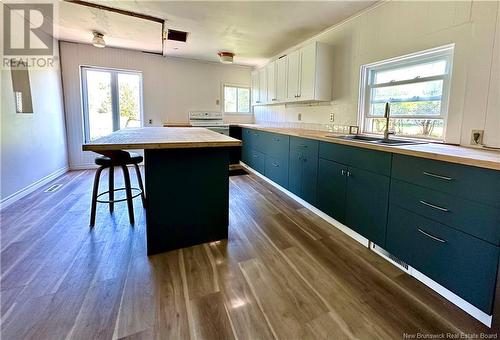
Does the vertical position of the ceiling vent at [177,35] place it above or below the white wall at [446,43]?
above

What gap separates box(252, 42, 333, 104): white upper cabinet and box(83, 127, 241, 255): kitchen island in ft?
6.06

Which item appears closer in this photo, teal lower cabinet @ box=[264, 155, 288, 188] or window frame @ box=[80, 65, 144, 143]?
teal lower cabinet @ box=[264, 155, 288, 188]

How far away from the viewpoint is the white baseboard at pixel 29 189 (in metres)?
2.89

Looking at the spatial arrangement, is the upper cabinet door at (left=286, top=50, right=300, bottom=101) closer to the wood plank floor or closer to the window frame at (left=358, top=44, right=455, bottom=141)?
the window frame at (left=358, top=44, right=455, bottom=141)

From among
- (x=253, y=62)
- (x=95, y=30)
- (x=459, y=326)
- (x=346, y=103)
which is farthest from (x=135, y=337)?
(x=253, y=62)

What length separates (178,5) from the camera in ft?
9.27

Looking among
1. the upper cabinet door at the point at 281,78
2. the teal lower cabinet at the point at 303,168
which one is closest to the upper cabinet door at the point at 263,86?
the upper cabinet door at the point at 281,78

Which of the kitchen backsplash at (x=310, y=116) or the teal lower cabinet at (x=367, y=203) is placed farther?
the kitchen backsplash at (x=310, y=116)

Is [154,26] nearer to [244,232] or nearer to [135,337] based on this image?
[244,232]

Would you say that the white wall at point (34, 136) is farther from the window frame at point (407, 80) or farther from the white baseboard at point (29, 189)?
the window frame at point (407, 80)

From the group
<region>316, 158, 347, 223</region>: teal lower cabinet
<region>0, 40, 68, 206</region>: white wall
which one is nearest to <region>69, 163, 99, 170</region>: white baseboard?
<region>0, 40, 68, 206</region>: white wall

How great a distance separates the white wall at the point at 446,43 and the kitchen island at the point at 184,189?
5.77 ft

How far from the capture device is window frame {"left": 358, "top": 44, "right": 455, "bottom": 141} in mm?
2059

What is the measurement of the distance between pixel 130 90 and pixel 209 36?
229 cm
